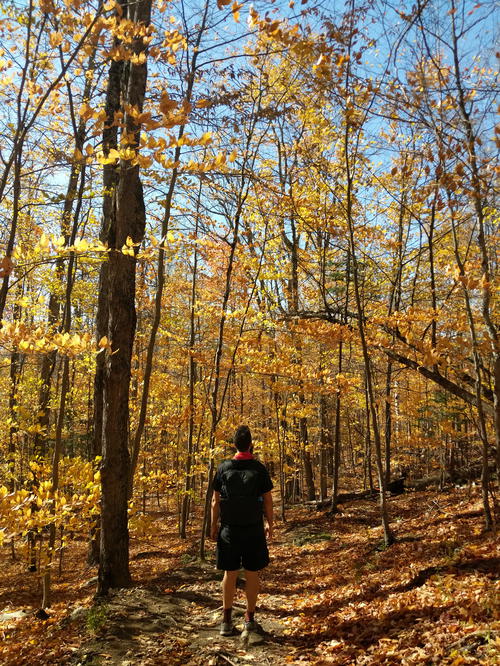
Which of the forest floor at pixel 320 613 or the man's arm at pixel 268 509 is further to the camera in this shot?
the man's arm at pixel 268 509

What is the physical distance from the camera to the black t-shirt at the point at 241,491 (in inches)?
148

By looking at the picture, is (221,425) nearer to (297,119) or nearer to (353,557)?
(353,557)

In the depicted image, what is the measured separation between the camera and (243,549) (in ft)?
12.3

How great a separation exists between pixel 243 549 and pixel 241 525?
201 mm

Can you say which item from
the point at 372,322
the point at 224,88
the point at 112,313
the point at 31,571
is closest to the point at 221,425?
the point at 372,322

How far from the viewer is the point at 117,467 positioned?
5031mm

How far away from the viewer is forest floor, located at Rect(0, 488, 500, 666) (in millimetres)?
3342

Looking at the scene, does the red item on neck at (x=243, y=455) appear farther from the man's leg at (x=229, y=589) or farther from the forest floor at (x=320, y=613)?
the forest floor at (x=320, y=613)

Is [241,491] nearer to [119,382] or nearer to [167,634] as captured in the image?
[167,634]

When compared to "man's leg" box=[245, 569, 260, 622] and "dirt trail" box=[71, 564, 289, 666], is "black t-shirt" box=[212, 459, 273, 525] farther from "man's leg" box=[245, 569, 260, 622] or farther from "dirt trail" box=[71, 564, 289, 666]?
"dirt trail" box=[71, 564, 289, 666]

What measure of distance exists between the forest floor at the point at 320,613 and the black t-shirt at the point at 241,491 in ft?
3.37

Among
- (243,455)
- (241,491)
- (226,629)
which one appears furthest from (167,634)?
(243,455)

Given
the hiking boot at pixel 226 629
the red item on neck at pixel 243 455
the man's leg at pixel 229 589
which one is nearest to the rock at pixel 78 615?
the hiking boot at pixel 226 629

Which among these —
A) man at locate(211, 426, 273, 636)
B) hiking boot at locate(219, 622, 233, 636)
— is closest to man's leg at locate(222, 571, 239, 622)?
man at locate(211, 426, 273, 636)
